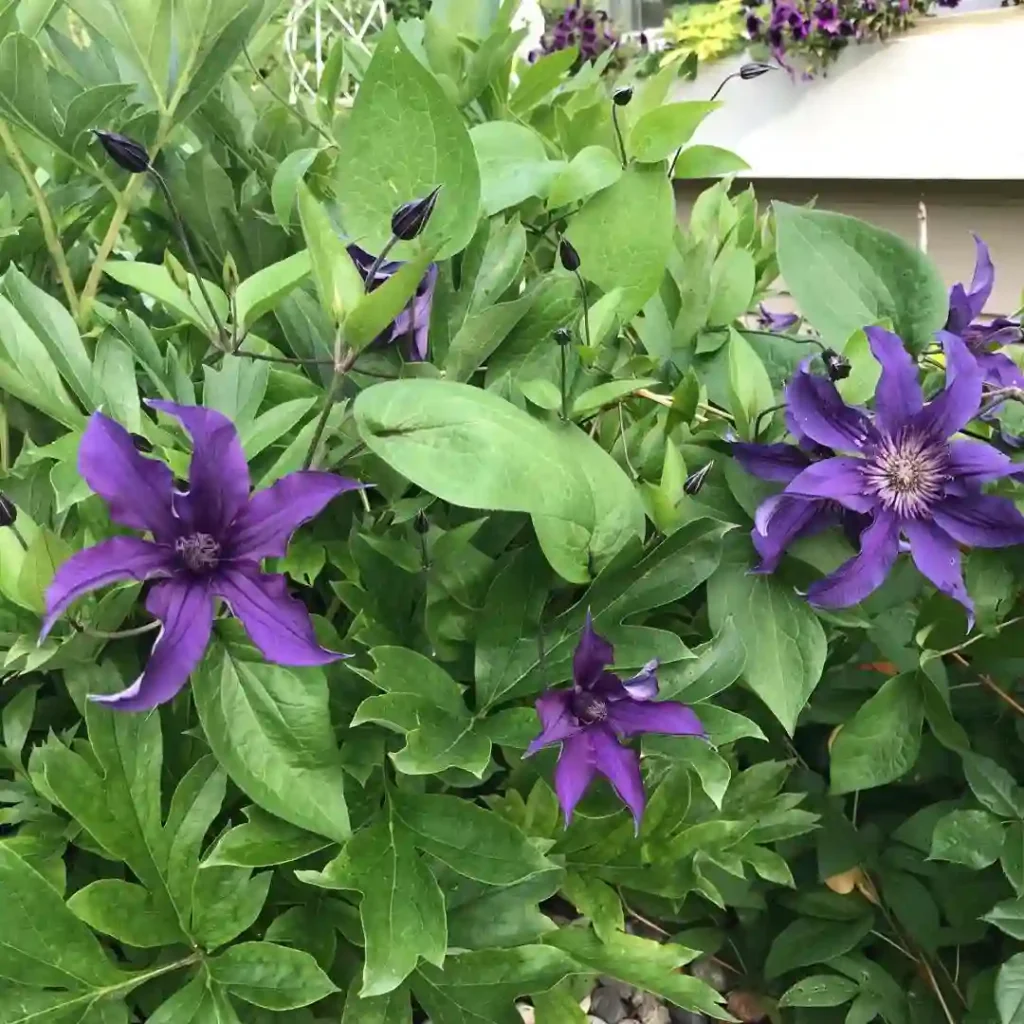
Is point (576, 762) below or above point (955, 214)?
above

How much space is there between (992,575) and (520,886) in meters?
0.23

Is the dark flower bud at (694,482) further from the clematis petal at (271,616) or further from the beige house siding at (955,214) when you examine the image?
the beige house siding at (955,214)

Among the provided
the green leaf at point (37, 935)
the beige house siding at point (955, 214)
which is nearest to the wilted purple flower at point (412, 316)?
the green leaf at point (37, 935)

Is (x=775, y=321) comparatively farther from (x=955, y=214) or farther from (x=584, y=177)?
(x=955, y=214)

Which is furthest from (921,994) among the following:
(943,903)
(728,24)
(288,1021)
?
(728,24)

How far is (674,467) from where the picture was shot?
13.8 inches

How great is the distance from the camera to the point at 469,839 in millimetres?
329

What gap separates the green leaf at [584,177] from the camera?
0.38 meters

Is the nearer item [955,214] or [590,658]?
[590,658]

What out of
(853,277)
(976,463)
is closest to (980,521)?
(976,463)

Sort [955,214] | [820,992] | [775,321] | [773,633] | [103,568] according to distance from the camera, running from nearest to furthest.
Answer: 1. [103,568]
2. [773,633]
3. [820,992]
4. [775,321]
5. [955,214]

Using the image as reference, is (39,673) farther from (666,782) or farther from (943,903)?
(943,903)

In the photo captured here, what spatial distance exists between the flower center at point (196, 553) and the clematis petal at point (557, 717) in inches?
4.6

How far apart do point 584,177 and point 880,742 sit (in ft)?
0.88
